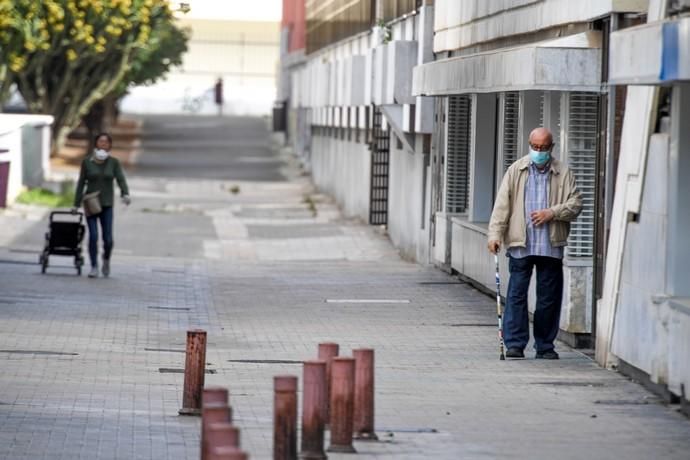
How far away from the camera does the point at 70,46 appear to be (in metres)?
44.8

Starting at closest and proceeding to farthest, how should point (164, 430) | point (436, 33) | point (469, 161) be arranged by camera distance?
point (164, 430) < point (469, 161) < point (436, 33)

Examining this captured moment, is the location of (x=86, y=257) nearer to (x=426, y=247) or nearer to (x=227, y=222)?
(x=426, y=247)

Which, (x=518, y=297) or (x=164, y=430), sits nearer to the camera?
(x=164, y=430)

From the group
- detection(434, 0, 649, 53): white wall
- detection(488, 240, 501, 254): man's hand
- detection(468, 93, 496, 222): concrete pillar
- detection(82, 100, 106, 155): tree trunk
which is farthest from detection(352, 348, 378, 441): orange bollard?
detection(82, 100, 106, 155): tree trunk

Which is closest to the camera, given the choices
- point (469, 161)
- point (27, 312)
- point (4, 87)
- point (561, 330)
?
point (561, 330)

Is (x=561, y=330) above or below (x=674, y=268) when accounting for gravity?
below

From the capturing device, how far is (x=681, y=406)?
10.7 meters

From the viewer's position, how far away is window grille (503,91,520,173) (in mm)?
17906

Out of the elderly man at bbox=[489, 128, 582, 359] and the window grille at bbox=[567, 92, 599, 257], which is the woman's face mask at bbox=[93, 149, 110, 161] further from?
the elderly man at bbox=[489, 128, 582, 359]

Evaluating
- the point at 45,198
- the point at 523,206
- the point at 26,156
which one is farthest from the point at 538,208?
the point at 26,156

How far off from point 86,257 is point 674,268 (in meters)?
15.1

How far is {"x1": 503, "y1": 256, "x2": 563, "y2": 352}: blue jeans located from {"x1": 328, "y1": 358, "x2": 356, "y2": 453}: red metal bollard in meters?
4.34

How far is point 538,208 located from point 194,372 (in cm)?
363

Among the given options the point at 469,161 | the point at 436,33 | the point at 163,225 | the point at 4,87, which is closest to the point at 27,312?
the point at 469,161
